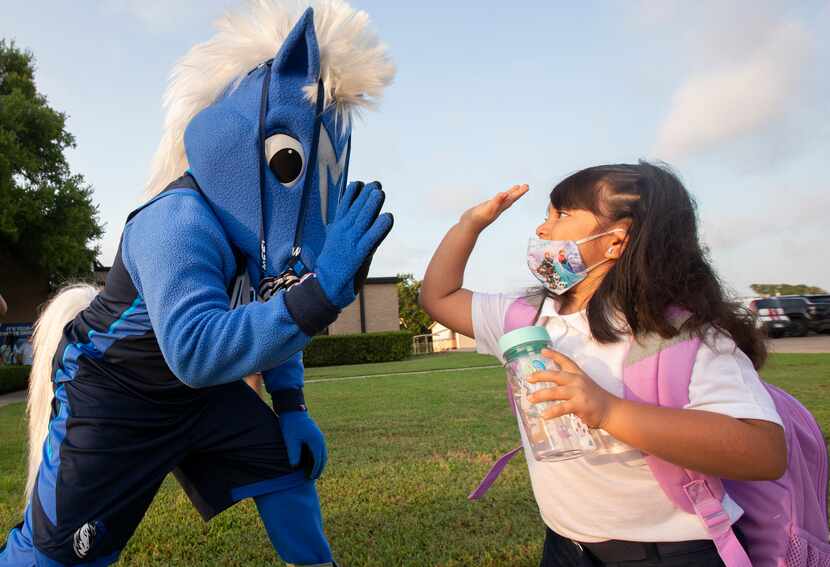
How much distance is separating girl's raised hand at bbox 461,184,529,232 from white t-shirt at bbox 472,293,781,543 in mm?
414

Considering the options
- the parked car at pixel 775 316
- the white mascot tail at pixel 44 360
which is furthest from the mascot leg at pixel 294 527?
the parked car at pixel 775 316

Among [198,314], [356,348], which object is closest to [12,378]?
[356,348]

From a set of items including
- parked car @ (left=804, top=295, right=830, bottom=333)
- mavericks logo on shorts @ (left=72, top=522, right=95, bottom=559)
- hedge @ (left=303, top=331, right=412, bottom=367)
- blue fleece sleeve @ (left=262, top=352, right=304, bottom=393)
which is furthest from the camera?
hedge @ (left=303, top=331, right=412, bottom=367)

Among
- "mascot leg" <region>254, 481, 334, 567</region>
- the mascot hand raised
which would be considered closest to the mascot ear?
the mascot hand raised

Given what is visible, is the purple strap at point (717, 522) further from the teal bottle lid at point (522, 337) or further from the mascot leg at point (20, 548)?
the mascot leg at point (20, 548)

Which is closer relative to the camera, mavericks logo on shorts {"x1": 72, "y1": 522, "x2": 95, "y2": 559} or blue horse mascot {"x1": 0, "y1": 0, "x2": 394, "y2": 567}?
blue horse mascot {"x1": 0, "y1": 0, "x2": 394, "y2": 567}

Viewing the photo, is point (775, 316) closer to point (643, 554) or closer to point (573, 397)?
point (643, 554)

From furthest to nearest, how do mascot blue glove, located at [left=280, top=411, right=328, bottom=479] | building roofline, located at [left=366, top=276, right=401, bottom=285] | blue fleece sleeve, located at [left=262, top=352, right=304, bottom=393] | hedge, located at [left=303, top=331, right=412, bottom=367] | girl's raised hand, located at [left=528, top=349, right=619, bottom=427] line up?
building roofline, located at [left=366, top=276, right=401, bottom=285], hedge, located at [left=303, top=331, right=412, bottom=367], blue fleece sleeve, located at [left=262, top=352, right=304, bottom=393], mascot blue glove, located at [left=280, top=411, right=328, bottom=479], girl's raised hand, located at [left=528, top=349, right=619, bottom=427]

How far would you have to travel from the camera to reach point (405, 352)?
91.9 ft

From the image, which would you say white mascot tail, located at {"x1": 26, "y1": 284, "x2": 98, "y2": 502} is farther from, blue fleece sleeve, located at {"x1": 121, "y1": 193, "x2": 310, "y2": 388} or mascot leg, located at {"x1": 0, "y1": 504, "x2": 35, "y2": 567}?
blue fleece sleeve, located at {"x1": 121, "y1": 193, "x2": 310, "y2": 388}

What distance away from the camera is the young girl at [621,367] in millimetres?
1414

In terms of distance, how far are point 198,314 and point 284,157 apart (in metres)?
0.56

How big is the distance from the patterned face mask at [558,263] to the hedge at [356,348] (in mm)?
23347

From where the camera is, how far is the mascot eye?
190 centimetres
